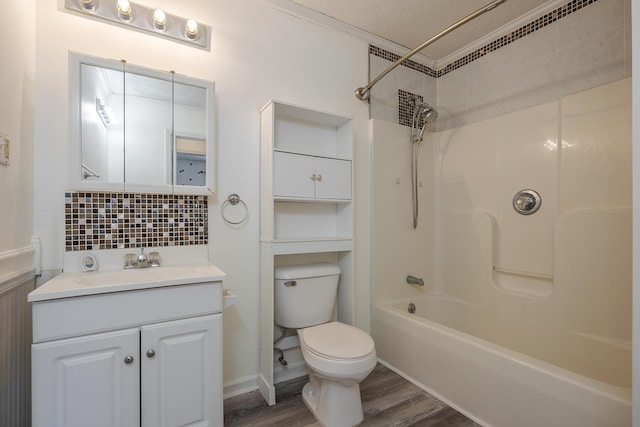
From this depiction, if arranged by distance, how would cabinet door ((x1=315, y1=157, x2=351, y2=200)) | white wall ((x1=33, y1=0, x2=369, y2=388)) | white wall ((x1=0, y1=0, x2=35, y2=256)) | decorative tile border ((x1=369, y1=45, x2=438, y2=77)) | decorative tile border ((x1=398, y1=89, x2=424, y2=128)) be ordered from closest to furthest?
white wall ((x1=0, y1=0, x2=35, y2=256)) → white wall ((x1=33, y1=0, x2=369, y2=388)) → cabinet door ((x1=315, y1=157, x2=351, y2=200)) → decorative tile border ((x1=369, y1=45, x2=438, y2=77)) → decorative tile border ((x1=398, y1=89, x2=424, y2=128))

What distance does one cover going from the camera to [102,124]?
1396 mm

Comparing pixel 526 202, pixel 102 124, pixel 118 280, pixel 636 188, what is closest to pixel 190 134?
pixel 102 124

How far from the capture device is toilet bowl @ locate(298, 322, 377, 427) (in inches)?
53.3

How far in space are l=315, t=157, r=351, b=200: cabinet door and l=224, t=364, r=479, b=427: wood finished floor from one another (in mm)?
1203

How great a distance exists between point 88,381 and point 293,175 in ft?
4.20

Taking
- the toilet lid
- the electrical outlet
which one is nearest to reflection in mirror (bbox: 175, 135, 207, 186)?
the electrical outlet

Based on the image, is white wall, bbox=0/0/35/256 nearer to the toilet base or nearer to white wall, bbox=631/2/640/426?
the toilet base

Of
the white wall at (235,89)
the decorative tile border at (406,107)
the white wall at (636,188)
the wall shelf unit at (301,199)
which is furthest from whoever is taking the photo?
the decorative tile border at (406,107)

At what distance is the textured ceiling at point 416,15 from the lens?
1.87 metres

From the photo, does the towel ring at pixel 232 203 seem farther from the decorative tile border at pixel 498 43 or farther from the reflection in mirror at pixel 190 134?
the decorative tile border at pixel 498 43

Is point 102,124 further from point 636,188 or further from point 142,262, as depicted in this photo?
point 636,188

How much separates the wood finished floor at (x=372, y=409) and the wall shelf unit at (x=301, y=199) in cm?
9

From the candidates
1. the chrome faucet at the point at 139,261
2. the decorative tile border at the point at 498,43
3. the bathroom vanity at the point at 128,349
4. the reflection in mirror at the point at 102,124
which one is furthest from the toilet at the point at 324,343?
the decorative tile border at the point at 498,43

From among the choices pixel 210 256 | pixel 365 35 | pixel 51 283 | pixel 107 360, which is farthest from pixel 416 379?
pixel 365 35
